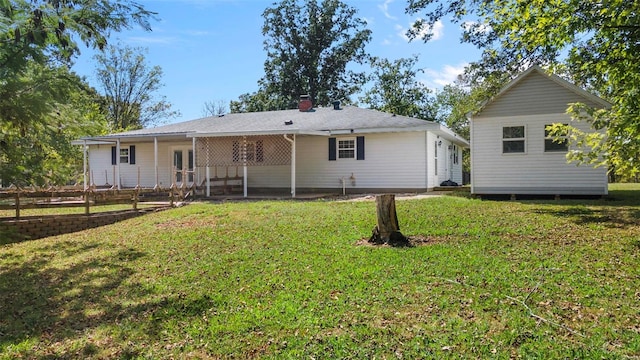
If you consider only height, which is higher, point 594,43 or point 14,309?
point 594,43

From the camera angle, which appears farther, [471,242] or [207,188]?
[207,188]

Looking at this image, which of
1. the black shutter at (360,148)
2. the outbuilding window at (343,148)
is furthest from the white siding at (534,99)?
the outbuilding window at (343,148)

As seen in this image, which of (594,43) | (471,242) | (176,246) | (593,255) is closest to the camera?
(593,255)

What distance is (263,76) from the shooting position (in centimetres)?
3906

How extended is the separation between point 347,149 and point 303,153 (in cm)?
196

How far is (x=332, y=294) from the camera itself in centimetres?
539

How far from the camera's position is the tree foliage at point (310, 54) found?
3794 centimetres

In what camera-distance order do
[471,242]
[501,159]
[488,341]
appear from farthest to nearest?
[501,159] < [471,242] < [488,341]

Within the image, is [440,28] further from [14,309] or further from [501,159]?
[14,309]

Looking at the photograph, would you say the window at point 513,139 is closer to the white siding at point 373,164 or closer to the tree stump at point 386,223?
the white siding at point 373,164

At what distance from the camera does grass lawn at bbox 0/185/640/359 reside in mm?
4250

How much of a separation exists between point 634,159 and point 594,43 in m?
2.92

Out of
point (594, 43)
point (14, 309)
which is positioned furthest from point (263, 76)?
point (14, 309)

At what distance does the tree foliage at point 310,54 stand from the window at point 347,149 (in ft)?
64.9
